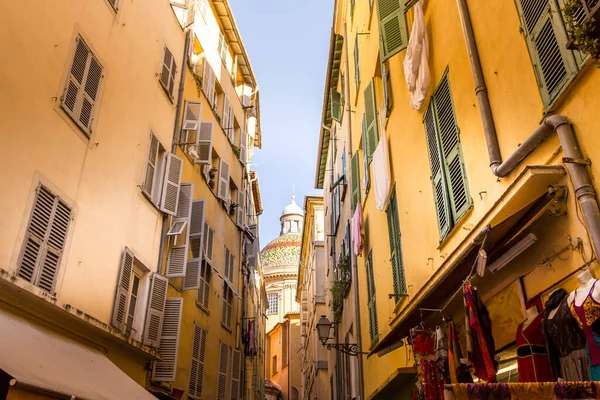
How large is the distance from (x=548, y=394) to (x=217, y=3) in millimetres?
18803

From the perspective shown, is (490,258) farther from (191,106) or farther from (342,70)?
(342,70)

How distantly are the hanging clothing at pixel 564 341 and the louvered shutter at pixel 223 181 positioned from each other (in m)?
13.7

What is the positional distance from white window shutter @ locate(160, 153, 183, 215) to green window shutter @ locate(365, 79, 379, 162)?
4339mm

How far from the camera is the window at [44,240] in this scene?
741 centimetres

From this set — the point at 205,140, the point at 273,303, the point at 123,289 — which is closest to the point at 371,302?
the point at 123,289

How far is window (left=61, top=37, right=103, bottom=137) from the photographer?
8.73 meters

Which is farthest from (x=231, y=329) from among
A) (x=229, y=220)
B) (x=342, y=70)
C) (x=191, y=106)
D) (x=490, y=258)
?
(x=490, y=258)

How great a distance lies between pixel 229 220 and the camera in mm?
18875

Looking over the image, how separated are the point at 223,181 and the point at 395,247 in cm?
919

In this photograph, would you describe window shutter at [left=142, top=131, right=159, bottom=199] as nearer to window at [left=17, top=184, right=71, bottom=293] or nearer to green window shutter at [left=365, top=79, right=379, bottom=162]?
window at [left=17, top=184, right=71, bottom=293]

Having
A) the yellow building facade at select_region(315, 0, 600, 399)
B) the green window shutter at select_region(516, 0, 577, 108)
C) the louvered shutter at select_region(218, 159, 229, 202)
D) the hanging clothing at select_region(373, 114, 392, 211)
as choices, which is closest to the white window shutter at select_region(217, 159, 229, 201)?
the louvered shutter at select_region(218, 159, 229, 202)

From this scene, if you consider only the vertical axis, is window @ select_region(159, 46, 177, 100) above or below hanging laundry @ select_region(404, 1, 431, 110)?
above

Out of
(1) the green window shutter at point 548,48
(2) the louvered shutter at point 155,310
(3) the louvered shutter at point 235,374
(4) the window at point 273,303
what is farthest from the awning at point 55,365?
(4) the window at point 273,303

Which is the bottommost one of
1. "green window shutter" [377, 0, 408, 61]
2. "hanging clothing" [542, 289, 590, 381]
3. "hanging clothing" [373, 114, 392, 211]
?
"hanging clothing" [542, 289, 590, 381]
